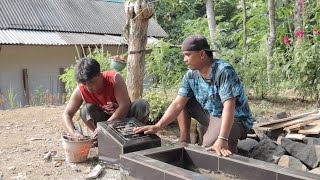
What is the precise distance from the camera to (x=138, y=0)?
4.76m

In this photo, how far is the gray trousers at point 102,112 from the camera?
3828mm

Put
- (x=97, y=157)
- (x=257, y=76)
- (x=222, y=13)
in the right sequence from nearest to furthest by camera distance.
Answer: (x=97, y=157)
(x=257, y=76)
(x=222, y=13)

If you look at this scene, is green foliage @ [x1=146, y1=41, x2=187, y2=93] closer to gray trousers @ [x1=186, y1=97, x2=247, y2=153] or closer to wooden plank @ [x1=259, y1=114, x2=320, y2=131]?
wooden plank @ [x1=259, y1=114, x2=320, y2=131]

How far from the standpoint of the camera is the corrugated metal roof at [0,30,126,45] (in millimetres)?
10359

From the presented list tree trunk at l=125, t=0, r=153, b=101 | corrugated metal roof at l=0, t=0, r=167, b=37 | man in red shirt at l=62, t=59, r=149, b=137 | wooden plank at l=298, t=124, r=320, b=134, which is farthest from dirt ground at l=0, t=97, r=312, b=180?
corrugated metal roof at l=0, t=0, r=167, b=37

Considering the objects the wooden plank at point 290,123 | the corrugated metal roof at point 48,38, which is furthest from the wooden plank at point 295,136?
the corrugated metal roof at point 48,38

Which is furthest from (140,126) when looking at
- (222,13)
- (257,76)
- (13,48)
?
(222,13)

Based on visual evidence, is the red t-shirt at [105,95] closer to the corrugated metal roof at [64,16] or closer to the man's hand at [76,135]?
the man's hand at [76,135]

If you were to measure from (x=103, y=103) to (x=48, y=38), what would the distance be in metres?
8.04

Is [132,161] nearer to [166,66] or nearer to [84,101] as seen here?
[84,101]

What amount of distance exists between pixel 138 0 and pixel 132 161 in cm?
276

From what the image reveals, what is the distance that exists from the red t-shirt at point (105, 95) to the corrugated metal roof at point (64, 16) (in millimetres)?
8412

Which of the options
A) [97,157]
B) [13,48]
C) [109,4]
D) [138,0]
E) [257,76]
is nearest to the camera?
[97,157]

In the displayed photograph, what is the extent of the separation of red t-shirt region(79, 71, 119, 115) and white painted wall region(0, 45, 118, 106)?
25.6 feet
